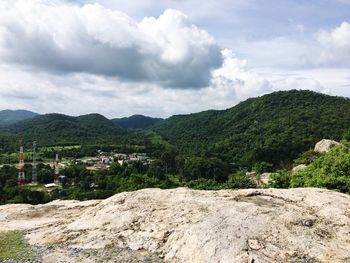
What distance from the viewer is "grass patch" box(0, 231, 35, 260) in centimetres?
1880

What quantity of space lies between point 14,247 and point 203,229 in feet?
35.9

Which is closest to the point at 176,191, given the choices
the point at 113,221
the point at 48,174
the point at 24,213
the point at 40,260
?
the point at 113,221

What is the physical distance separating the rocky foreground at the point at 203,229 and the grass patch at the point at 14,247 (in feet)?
1.57

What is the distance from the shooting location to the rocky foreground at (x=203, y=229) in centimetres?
1694

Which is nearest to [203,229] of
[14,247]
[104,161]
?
[14,247]

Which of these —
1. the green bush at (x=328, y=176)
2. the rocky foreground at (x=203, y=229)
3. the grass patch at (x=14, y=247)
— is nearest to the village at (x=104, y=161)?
the green bush at (x=328, y=176)

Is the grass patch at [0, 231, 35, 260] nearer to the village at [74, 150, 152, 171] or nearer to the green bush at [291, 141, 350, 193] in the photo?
the green bush at [291, 141, 350, 193]

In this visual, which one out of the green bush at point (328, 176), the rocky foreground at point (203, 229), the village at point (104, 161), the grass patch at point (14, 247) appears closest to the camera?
the rocky foreground at point (203, 229)

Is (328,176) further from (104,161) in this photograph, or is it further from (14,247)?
(104,161)

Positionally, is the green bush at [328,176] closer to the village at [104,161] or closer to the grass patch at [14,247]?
the grass patch at [14,247]

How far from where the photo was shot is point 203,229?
18.2 meters

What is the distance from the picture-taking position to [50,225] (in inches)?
931

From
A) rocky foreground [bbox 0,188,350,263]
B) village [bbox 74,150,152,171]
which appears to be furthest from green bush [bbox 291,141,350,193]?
village [bbox 74,150,152,171]

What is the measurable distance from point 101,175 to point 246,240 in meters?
107
